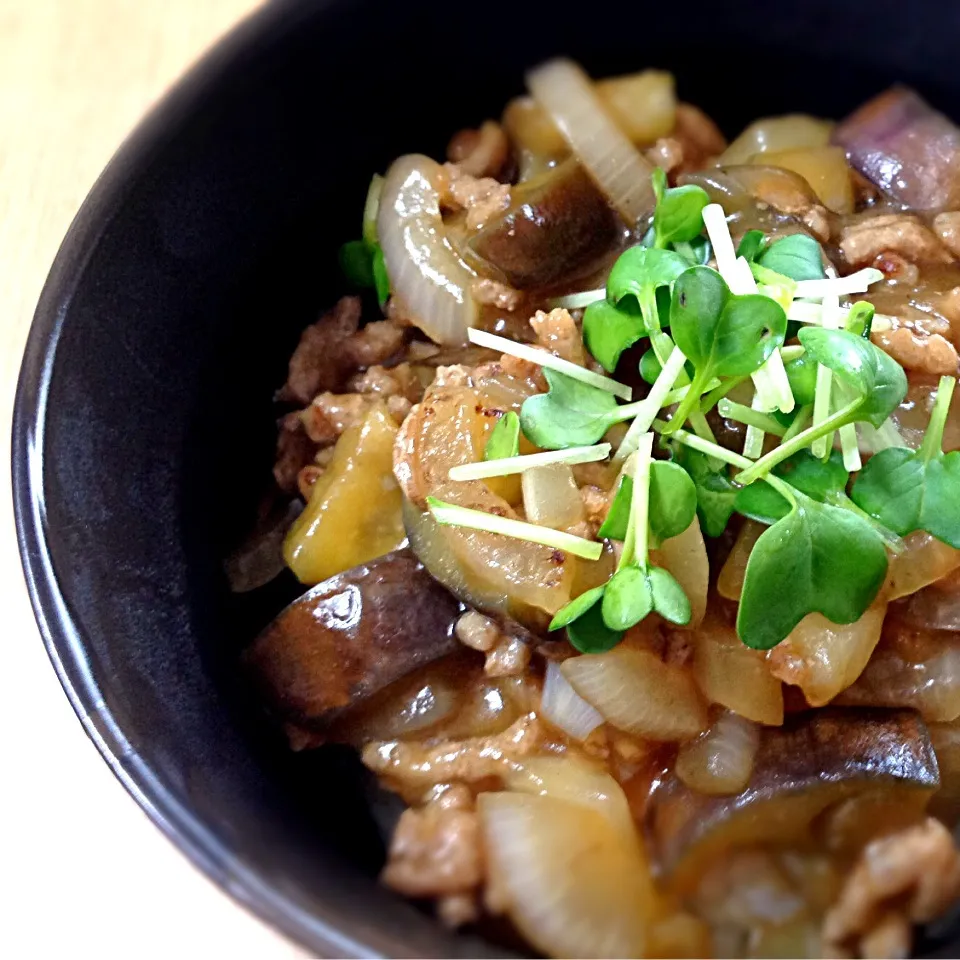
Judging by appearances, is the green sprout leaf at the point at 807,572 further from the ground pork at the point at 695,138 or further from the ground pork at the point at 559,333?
the ground pork at the point at 695,138

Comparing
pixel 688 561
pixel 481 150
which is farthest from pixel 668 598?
pixel 481 150

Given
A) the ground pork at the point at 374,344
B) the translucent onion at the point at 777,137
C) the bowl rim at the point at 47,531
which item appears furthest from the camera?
the translucent onion at the point at 777,137

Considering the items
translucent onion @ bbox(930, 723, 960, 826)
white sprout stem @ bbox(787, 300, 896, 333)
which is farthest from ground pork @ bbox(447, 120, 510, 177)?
translucent onion @ bbox(930, 723, 960, 826)

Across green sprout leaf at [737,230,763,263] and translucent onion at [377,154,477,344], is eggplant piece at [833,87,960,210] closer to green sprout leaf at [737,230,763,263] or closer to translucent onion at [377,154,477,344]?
green sprout leaf at [737,230,763,263]

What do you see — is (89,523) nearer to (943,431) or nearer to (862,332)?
(862,332)

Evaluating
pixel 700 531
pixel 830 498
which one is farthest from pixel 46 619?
pixel 830 498

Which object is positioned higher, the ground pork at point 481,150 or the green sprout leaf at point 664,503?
the ground pork at point 481,150

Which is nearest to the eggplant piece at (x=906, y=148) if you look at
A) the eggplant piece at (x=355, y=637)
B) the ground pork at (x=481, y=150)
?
the ground pork at (x=481, y=150)
